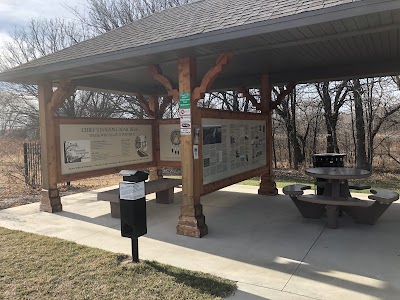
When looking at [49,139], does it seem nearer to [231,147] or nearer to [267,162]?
[231,147]

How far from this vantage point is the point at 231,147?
6.57 m

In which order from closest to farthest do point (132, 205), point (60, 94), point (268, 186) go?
point (132, 205) < point (60, 94) < point (268, 186)

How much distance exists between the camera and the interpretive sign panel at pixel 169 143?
8.71m

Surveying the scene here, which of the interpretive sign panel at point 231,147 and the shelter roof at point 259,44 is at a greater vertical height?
the shelter roof at point 259,44

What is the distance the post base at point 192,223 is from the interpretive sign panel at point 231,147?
1.81ft

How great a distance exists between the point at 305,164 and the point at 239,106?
455cm

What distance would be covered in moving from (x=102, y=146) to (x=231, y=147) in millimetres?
3004

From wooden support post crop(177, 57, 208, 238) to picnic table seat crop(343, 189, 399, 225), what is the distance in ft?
8.13

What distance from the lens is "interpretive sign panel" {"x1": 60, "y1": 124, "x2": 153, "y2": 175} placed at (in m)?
6.90

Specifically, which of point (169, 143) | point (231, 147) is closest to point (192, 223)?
point (231, 147)

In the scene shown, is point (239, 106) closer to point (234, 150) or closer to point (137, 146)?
point (137, 146)

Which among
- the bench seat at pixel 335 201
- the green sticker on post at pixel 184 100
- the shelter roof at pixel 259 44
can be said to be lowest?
the bench seat at pixel 335 201

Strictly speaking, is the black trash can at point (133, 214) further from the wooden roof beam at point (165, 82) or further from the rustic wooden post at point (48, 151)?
the rustic wooden post at point (48, 151)

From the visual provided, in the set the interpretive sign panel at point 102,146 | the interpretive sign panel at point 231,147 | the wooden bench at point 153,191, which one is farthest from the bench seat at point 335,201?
the interpretive sign panel at point 102,146
